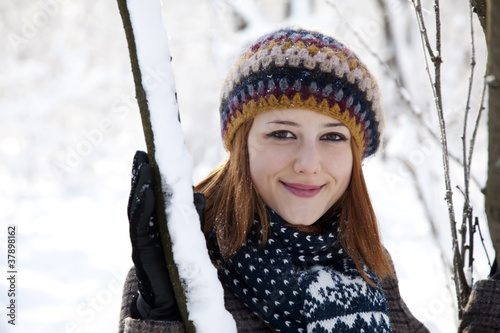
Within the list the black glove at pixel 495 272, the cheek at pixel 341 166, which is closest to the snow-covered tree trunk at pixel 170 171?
the cheek at pixel 341 166

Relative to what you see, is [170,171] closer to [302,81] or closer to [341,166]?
[302,81]

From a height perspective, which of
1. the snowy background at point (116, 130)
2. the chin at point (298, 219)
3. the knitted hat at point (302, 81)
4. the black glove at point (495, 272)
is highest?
the snowy background at point (116, 130)

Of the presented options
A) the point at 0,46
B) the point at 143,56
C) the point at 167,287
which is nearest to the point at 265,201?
the point at 167,287

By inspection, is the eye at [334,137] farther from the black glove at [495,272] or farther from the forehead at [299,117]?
the black glove at [495,272]

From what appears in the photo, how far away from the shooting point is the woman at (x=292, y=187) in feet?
5.48

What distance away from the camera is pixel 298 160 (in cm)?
168

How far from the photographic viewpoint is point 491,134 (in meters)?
0.93

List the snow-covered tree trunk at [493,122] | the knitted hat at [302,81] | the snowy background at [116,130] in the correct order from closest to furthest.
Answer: the snow-covered tree trunk at [493,122]
the knitted hat at [302,81]
the snowy background at [116,130]

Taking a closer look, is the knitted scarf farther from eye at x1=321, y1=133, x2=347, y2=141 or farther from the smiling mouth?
eye at x1=321, y1=133, x2=347, y2=141

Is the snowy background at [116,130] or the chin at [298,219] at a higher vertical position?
the snowy background at [116,130]

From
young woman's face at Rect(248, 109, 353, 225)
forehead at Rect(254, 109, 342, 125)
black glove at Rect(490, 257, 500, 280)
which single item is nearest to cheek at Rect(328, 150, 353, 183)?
young woman's face at Rect(248, 109, 353, 225)

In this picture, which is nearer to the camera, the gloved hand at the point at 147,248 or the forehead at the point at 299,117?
the gloved hand at the point at 147,248

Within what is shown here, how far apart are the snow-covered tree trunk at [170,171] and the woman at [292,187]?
510 mm

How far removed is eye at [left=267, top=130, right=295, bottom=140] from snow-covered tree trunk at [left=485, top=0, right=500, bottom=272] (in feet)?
2.65
